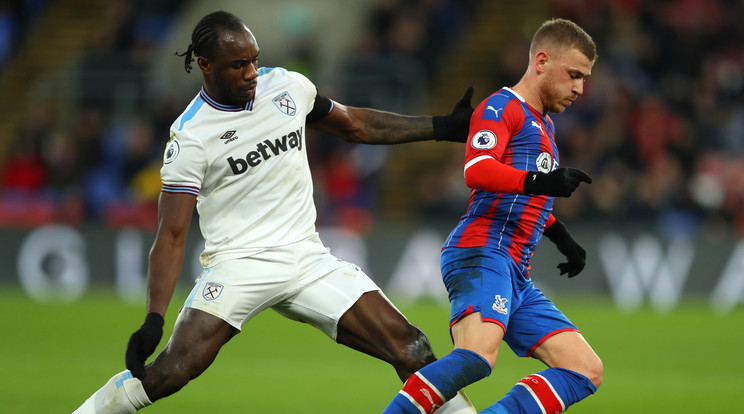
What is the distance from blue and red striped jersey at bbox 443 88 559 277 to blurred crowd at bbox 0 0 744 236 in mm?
9953

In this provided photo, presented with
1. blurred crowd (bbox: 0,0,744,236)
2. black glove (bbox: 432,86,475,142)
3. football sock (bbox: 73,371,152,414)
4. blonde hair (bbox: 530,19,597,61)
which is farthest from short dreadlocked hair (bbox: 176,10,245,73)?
blurred crowd (bbox: 0,0,744,236)

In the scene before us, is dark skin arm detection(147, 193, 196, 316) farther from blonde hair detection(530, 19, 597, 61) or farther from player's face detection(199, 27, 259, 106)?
blonde hair detection(530, 19, 597, 61)

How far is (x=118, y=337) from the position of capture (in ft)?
38.9

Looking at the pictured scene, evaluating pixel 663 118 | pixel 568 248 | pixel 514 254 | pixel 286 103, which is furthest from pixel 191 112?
pixel 663 118

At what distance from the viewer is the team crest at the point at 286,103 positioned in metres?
5.70

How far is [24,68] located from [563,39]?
18.2m

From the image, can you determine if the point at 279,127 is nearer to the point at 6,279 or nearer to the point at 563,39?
the point at 563,39

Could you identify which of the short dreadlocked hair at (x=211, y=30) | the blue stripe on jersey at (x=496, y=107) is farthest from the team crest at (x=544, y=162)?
the short dreadlocked hair at (x=211, y=30)

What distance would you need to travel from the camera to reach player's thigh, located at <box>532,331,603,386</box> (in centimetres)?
542

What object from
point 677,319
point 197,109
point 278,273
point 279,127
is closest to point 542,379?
point 278,273

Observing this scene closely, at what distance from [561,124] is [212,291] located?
1211 cm

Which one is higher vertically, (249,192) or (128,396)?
(249,192)

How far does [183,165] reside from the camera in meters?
5.33

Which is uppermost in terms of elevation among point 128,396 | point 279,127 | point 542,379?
point 279,127
